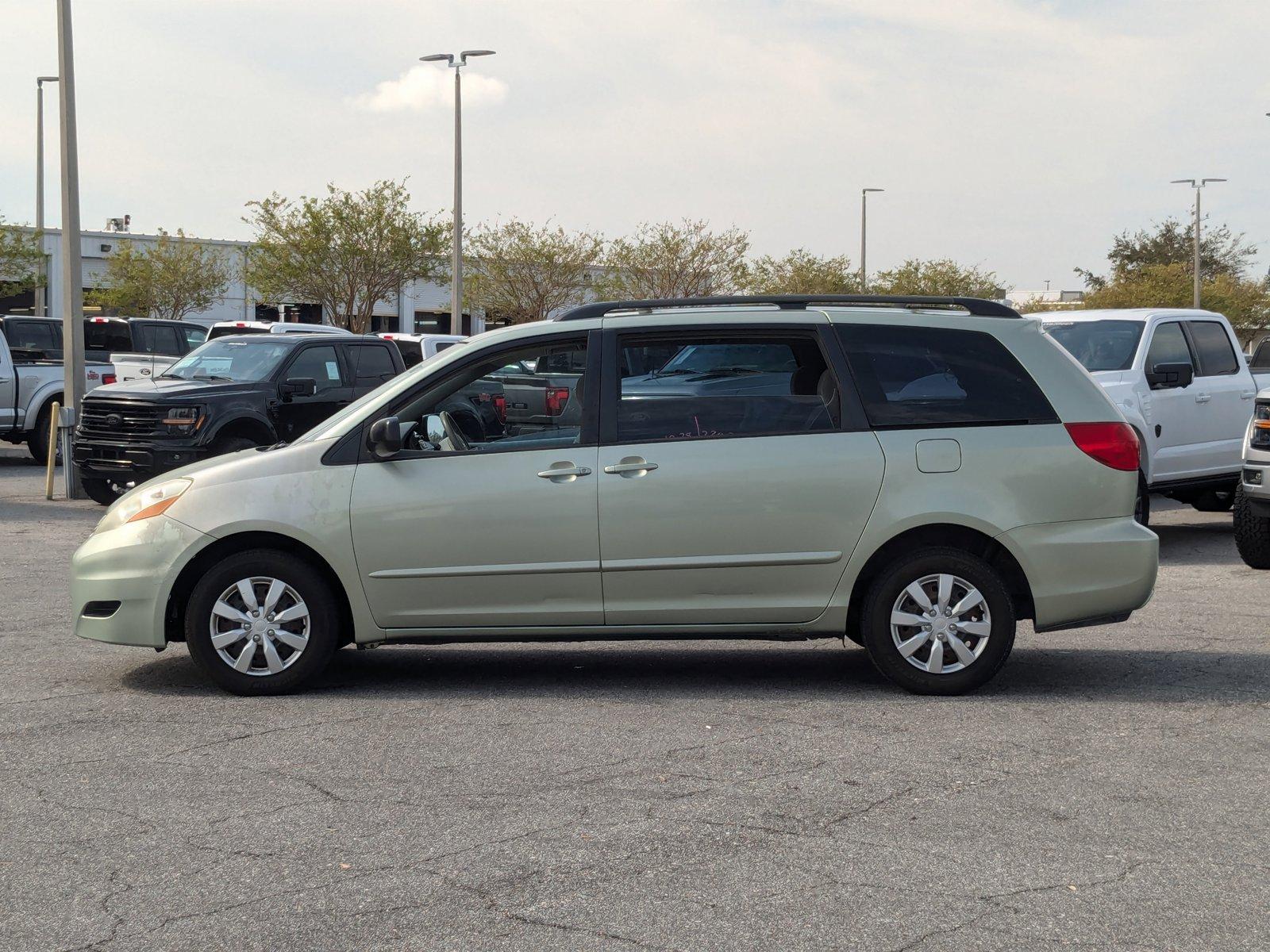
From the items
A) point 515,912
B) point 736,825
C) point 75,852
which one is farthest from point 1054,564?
point 75,852

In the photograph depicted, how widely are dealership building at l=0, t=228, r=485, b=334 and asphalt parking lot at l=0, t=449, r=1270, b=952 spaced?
49591 mm

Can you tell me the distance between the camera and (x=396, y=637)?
703 centimetres

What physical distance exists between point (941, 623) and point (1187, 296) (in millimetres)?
61931

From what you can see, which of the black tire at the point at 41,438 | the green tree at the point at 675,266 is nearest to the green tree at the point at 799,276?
the green tree at the point at 675,266

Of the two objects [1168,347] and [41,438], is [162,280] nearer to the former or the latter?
[41,438]

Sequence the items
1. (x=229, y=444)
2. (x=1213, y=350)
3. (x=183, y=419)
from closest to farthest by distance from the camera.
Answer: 1. (x=1213, y=350)
2. (x=183, y=419)
3. (x=229, y=444)

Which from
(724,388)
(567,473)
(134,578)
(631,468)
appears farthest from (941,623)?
(134,578)

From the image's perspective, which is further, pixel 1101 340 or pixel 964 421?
pixel 1101 340

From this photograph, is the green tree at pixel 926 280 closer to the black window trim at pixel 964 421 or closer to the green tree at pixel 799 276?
the green tree at pixel 799 276

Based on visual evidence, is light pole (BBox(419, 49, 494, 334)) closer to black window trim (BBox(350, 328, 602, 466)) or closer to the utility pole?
the utility pole

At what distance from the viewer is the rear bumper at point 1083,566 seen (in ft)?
22.9

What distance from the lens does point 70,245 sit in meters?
17.4

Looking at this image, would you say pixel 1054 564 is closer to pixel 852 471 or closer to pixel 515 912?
pixel 852 471

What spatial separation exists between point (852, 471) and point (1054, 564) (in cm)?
104
